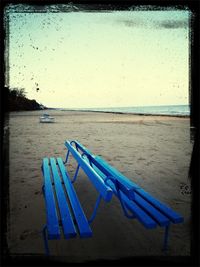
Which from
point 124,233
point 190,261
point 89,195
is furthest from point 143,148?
point 190,261

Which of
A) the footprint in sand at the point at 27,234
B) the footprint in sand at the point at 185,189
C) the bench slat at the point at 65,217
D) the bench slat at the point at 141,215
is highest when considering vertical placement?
the bench slat at the point at 141,215

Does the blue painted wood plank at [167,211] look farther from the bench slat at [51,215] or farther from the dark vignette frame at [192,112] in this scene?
the bench slat at [51,215]

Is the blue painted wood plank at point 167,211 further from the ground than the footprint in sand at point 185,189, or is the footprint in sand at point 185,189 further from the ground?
the blue painted wood plank at point 167,211

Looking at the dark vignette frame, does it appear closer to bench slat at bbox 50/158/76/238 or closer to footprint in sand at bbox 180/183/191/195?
bench slat at bbox 50/158/76/238

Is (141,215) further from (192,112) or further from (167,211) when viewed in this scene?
(192,112)

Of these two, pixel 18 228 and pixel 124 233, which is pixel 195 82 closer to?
pixel 124 233

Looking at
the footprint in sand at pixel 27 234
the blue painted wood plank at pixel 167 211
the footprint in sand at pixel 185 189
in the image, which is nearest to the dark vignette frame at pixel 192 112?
the blue painted wood plank at pixel 167 211

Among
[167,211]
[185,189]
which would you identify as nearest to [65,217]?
[167,211]

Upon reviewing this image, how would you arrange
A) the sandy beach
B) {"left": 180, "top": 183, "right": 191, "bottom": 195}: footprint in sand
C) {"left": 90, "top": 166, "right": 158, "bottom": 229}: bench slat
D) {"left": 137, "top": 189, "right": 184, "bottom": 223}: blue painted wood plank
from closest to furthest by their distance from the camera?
{"left": 90, "top": 166, "right": 158, "bottom": 229}: bench slat < {"left": 137, "top": 189, "right": 184, "bottom": 223}: blue painted wood plank < the sandy beach < {"left": 180, "top": 183, "right": 191, "bottom": 195}: footprint in sand

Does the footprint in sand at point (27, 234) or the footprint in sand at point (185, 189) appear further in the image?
the footprint in sand at point (185, 189)

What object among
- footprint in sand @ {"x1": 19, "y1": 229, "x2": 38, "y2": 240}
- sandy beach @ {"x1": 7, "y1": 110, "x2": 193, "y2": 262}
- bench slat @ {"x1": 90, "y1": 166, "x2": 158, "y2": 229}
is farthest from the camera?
footprint in sand @ {"x1": 19, "y1": 229, "x2": 38, "y2": 240}

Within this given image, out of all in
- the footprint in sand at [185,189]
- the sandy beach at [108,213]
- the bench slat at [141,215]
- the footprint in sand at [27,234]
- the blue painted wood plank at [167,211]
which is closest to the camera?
the bench slat at [141,215]

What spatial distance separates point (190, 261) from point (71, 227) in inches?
46.2

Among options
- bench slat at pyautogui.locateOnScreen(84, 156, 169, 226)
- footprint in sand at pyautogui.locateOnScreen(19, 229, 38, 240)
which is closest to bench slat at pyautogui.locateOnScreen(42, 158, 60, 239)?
footprint in sand at pyautogui.locateOnScreen(19, 229, 38, 240)
